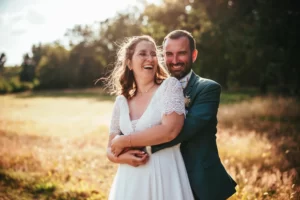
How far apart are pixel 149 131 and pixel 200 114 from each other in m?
0.56

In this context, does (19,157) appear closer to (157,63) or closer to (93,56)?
(157,63)

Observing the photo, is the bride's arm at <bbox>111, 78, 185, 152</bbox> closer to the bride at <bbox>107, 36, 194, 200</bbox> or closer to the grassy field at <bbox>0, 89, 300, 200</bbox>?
the bride at <bbox>107, 36, 194, 200</bbox>

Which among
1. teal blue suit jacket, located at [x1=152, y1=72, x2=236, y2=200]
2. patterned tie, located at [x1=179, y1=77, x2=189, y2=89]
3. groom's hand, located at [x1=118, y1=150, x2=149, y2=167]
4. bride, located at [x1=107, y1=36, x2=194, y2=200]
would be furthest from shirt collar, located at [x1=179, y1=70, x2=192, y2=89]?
groom's hand, located at [x1=118, y1=150, x2=149, y2=167]

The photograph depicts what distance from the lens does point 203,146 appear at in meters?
3.05

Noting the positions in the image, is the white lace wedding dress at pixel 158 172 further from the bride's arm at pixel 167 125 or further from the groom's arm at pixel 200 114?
the groom's arm at pixel 200 114

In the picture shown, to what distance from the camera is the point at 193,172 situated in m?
3.00

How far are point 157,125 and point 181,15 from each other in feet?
101

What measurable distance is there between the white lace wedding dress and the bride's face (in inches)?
9.0

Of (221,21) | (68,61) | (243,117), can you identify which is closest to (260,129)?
(243,117)

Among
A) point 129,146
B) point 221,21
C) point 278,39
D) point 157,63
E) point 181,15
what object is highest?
point 181,15

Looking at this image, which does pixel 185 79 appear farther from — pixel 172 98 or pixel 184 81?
pixel 172 98

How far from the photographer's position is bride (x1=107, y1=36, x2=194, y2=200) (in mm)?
2744

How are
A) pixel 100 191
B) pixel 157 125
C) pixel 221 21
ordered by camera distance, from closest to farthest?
pixel 157 125
pixel 100 191
pixel 221 21

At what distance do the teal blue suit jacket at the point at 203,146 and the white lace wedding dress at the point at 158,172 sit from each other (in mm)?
104
